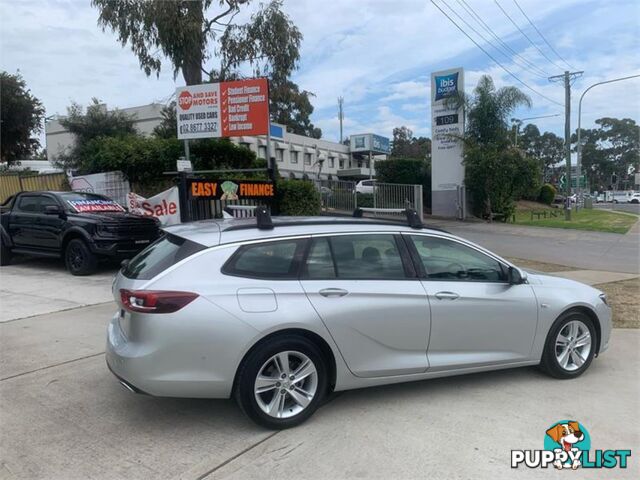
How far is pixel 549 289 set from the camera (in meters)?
4.79

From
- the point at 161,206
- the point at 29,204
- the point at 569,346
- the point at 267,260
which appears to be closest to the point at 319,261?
the point at 267,260

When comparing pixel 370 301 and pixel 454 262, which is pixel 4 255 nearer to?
pixel 370 301

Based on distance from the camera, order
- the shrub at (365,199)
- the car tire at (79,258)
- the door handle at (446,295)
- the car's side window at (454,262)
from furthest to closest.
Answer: the shrub at (365,199)
the car tire at (79,258)
the car's side window at (454,262)
the door handle at (446,295)

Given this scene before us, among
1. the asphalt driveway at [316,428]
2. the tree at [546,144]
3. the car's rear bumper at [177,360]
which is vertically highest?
the tree at [546,144]

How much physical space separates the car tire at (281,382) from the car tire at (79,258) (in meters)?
7.36

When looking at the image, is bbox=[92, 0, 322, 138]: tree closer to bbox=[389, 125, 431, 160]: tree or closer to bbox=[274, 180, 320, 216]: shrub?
bbox=[274, 180, 320, 216]: shrub

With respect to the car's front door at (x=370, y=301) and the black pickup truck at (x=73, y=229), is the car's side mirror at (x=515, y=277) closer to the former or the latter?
the car's front door at (x=370, y=301)

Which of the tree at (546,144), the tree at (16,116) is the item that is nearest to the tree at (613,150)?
the tree at (546,144)

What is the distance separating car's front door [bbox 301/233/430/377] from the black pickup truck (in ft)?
23.0

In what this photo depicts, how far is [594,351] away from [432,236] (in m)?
2.02

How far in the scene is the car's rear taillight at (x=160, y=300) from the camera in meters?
3.53

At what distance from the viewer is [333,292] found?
392 cm

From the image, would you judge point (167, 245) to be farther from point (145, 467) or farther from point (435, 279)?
Answer: point (435, 279)

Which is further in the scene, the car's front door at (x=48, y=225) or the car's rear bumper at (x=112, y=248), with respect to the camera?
the car's front door at (x=48, y=225)
